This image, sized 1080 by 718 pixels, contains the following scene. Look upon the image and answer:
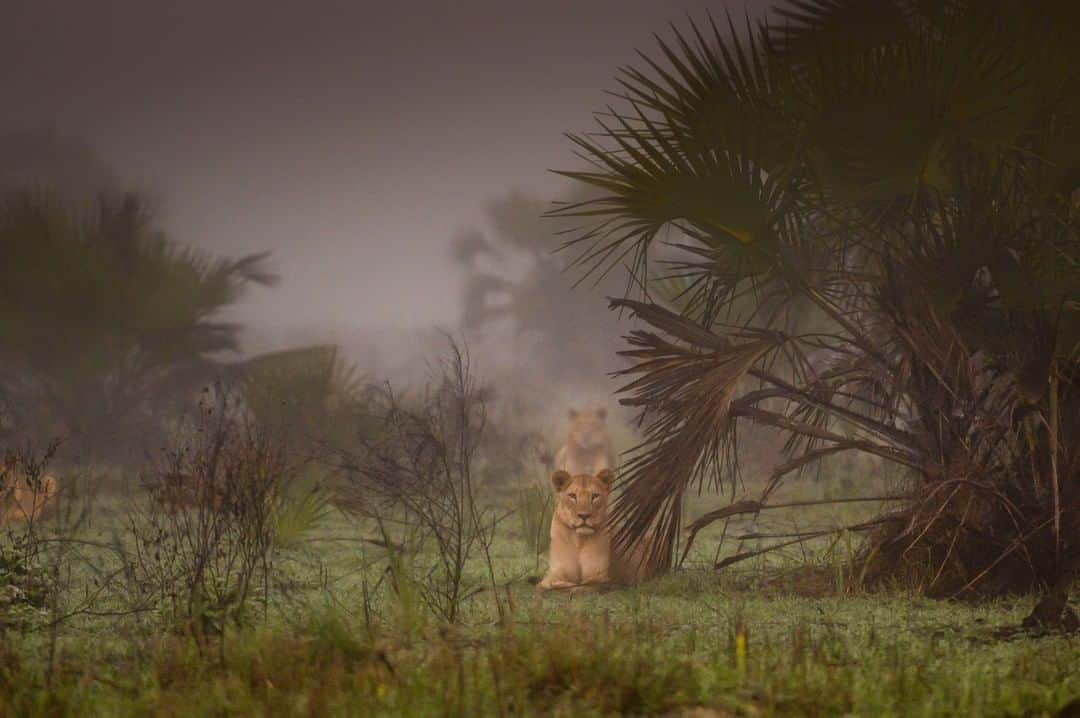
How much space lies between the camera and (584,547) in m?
7.11

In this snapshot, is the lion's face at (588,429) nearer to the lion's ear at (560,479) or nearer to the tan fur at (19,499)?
the tan fur at (19,499)

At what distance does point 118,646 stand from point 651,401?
3.07 metres

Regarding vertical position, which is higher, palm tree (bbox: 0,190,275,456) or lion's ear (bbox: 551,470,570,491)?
palm tree (bbox: 0,190,275,456)

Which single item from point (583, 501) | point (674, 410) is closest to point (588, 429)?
point (583, 501)

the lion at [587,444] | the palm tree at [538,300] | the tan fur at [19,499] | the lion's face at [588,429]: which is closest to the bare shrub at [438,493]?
the lion at [587,444]

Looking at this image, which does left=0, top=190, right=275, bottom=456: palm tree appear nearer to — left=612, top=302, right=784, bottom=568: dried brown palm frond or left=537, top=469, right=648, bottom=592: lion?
left=537, top=469, right=648, bottom=592: lion

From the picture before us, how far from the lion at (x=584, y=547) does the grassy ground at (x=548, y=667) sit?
114 centimetres

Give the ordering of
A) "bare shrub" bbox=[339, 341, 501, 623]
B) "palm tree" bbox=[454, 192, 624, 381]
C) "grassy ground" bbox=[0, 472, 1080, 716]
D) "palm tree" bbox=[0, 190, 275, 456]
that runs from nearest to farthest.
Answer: "grassy ground" bbox=[0, 472, 1080, 716]
"bare shrub" bbox=[339, 341, 501, 623]
"palm tree" bbox=[0, 190, 275, 456]
"palm tree" bbox=[454, 192, 624, 381]

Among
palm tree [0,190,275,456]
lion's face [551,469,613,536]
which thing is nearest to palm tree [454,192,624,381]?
palm tree [0,190,275,456]

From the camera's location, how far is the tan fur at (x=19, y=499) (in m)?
6.23

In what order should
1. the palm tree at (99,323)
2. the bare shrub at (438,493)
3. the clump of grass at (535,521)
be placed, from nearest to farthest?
the bare shrub at (438,493)
the clump of grass at (535,521)
the palm tree at (99,323)

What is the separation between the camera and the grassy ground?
3766 millimetres

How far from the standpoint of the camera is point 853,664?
450cm

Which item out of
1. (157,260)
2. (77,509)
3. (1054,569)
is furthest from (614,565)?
(157,260)
